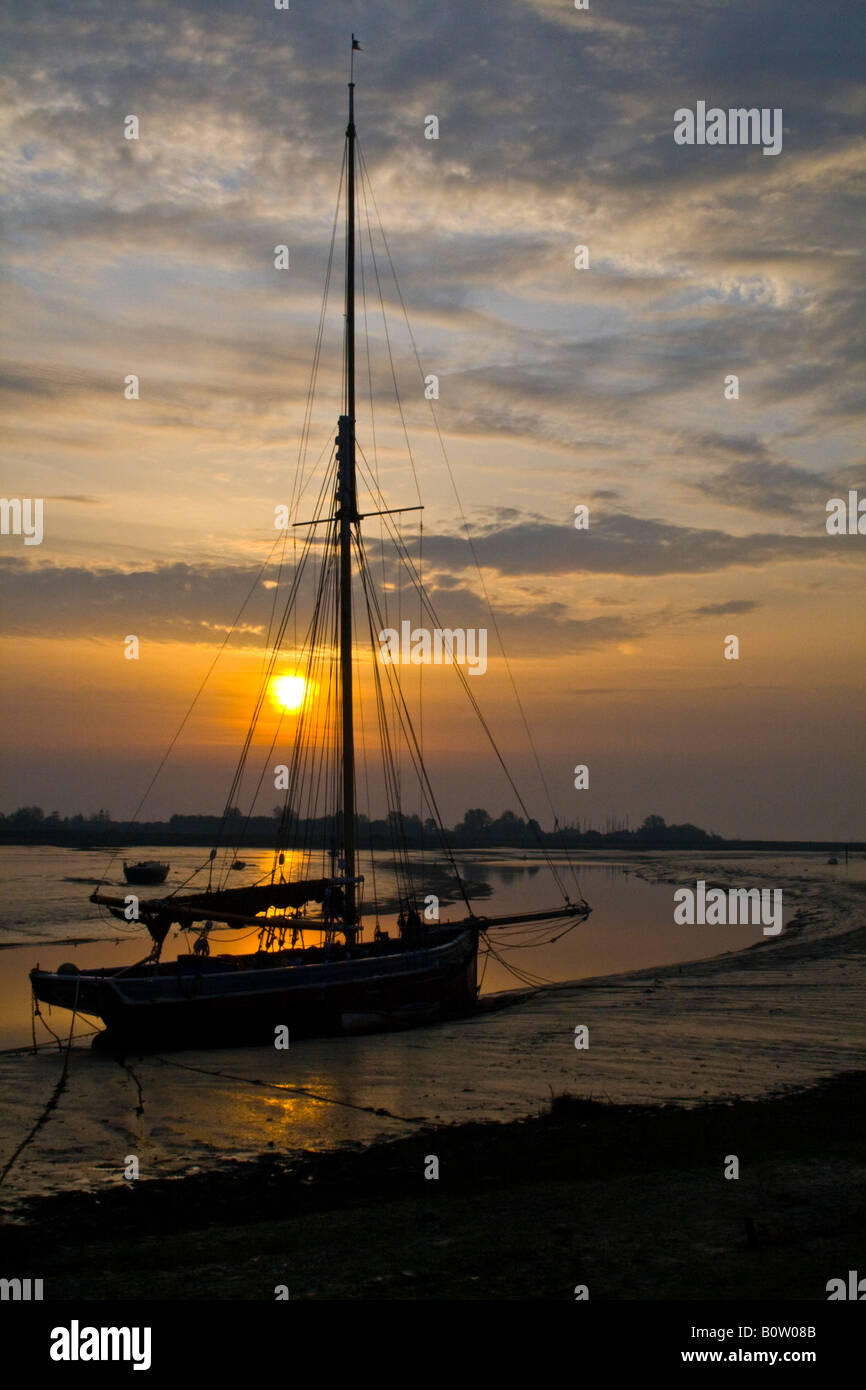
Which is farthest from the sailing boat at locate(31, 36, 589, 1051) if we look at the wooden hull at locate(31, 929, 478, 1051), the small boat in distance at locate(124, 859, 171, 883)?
the small boat in distance at locate(124, 859, 171, 883)

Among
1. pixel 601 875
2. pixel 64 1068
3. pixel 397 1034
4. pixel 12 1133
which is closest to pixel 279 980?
pixel 397 1034

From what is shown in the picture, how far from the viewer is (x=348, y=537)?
36219 millimetres

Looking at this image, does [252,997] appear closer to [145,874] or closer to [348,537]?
[348,537]

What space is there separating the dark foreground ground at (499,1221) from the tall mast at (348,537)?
16.2 meters

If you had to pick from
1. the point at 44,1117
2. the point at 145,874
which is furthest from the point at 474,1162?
the point at 145,874

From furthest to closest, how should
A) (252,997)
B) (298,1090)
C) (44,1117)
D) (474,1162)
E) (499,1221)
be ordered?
1. (252,997)
2. (298,1090)
3. (44,1117)
4. (474,1162)
5. (499,1221)

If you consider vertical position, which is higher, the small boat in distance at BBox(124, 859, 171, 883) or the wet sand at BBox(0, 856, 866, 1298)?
the wet sand at BBox(0, 856, 866, 1298)

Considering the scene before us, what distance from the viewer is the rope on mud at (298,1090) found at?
18047mm

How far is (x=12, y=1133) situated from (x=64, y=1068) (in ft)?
18.7

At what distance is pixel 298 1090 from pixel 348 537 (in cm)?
2002

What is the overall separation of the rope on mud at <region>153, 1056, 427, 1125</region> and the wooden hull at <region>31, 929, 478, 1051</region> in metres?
1.44

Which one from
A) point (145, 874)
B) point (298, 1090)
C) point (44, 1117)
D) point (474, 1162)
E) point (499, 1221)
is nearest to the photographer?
point (499, 1221)

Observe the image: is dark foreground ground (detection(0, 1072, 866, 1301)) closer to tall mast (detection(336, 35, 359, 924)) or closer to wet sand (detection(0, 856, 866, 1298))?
wet sand (detection(0, 856, 866, 1298))

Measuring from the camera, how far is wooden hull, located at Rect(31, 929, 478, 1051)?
87.2 ft
